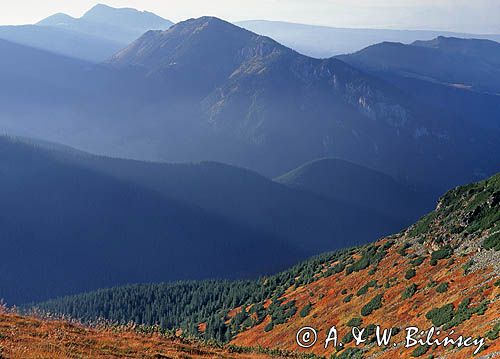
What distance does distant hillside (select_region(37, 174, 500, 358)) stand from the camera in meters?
41.8

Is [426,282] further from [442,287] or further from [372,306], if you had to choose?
[372,306]

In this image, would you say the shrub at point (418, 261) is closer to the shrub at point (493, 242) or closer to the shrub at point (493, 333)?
the shrub at point (493, 242)

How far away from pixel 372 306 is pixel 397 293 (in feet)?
11.0

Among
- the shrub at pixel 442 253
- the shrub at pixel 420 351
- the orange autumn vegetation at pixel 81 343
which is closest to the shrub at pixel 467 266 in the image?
the shrub at pixel 442 253

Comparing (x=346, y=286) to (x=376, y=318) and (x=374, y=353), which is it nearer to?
(x=376, y=318)

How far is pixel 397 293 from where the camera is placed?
54.8 metres

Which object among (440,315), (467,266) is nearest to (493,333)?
(440,315)

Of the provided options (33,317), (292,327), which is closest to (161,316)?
(292,327)

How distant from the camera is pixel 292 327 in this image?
208ft

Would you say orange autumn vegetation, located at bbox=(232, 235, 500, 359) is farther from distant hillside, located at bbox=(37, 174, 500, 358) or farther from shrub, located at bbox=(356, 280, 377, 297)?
shrub, located at bbox=(356, 280, 377, 297)

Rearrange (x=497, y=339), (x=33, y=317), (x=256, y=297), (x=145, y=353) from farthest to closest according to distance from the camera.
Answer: (x=256, y=297) < (x=33, y=317) < (x=497, y=339) < (x=145, y=353)

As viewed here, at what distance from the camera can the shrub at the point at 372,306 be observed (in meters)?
53.7

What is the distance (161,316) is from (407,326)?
81.7 m

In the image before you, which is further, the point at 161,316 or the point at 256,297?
the point at 161,316
